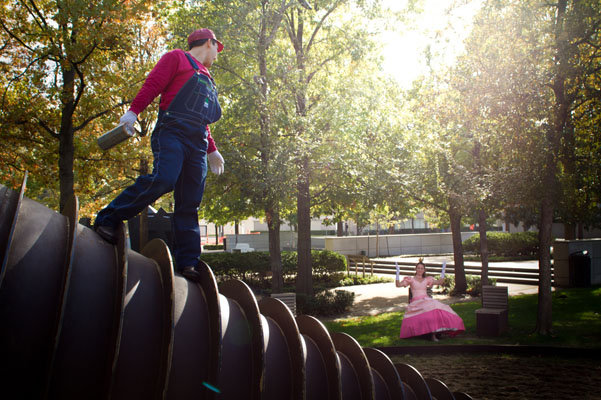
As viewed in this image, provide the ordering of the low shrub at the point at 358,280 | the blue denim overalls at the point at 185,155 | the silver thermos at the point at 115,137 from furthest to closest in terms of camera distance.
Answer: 1. the low shrub at the point at 358,280
2. the blue denim overalls at the point at 185,155
3. the silver thermos at the point at 115,137

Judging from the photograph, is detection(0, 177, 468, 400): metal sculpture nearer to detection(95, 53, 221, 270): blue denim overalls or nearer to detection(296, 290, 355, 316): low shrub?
detection(95, 53, 221, 270): blue denim overalls

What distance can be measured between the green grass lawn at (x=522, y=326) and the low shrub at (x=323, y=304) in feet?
5.42

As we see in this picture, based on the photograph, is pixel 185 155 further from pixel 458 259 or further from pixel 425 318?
pixel 458 259

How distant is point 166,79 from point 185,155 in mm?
516

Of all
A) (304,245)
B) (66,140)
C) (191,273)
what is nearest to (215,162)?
(191,273)

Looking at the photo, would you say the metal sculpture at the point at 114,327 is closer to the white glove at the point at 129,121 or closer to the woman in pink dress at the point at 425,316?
the white glove at the point at 129,121

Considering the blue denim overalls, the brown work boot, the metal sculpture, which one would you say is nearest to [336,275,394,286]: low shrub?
the blue denim overalls

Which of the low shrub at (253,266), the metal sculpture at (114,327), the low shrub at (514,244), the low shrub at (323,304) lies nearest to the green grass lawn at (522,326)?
the low shrub at (323,304)

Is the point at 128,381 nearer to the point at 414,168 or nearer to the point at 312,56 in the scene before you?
the point at 414,168

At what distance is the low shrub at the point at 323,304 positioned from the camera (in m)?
17.7

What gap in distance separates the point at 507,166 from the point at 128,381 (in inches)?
484

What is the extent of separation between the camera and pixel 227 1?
14.9 meters

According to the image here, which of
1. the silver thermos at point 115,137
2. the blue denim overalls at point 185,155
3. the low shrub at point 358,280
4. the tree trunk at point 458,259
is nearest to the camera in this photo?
the silver thermos at point 115,137

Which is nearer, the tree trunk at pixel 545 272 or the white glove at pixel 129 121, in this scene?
the white glove at pixel 129 121
